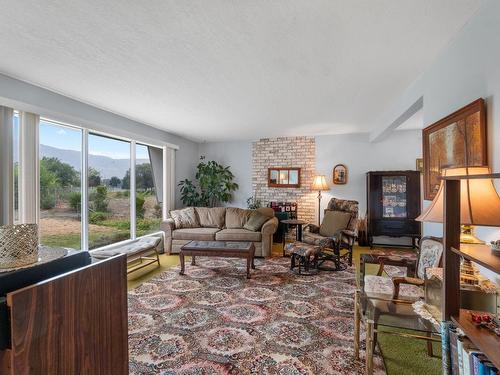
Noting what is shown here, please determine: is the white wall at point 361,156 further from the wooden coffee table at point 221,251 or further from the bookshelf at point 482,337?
the bookshelf at point 482,337

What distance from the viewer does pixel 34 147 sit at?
2850 millimetres

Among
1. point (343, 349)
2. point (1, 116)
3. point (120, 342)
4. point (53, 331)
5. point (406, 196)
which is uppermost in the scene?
point (1, 116)

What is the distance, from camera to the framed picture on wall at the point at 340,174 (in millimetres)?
5594

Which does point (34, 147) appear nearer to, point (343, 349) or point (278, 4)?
point (278, 4)

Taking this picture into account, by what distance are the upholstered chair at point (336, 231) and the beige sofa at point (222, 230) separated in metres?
0.67

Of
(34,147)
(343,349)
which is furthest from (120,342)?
(34,147)

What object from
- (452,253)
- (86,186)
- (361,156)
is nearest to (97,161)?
(86,186)

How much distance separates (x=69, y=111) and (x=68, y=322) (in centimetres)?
305

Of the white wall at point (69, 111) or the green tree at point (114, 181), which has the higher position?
the white wall at point (69, 111)

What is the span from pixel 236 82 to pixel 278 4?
1.23 m

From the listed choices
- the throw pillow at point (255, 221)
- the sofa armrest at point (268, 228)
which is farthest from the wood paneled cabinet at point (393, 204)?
the throw pillow at point (255, 221)

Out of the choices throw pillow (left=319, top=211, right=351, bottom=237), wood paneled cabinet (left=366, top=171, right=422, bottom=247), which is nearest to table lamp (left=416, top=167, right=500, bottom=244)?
throw pillow (left=319, top=211, right=351, bottom=237)

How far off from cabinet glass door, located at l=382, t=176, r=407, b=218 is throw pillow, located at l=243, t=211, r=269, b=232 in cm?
238

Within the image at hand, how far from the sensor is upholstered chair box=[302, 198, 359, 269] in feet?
12.6
